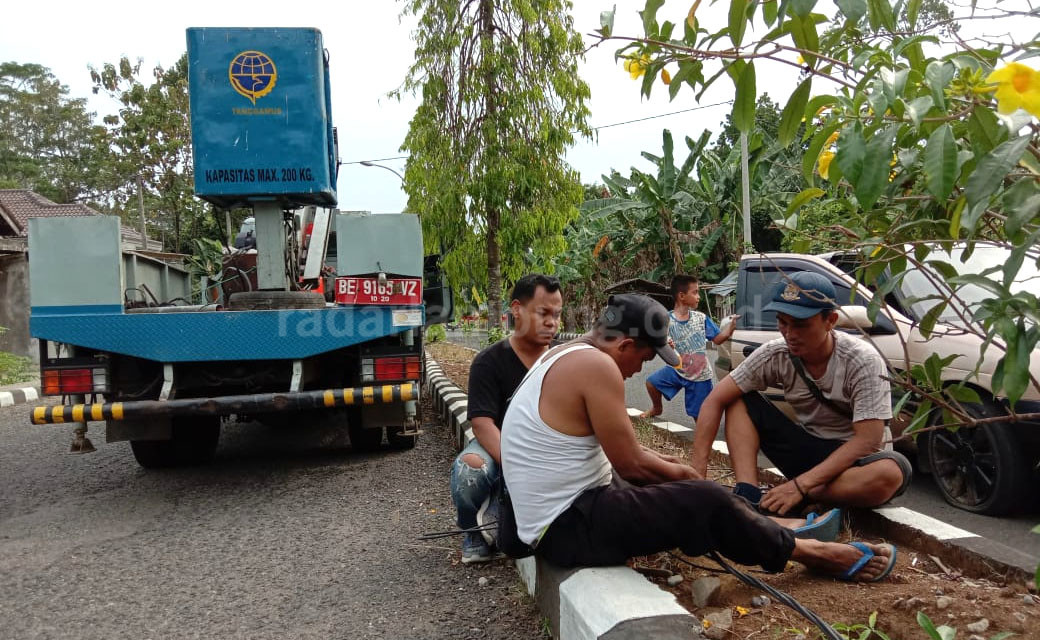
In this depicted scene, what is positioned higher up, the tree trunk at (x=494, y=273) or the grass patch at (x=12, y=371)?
the tree trunk at (x=494, y=273)

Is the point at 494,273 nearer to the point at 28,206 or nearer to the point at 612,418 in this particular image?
the point at 612,418

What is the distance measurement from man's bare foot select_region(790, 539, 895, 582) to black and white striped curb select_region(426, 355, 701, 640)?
2.17ft

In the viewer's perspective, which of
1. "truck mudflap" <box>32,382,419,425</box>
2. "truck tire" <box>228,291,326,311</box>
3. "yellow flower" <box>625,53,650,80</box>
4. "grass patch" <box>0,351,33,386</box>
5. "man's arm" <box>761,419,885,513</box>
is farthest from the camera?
"grass patch" <box>0,351,33,386</box>

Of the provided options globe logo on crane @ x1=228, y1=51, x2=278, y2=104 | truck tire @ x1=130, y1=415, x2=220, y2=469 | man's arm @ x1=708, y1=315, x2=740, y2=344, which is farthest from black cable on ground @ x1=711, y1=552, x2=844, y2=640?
globe logo on crane @ x1=228, y1=51, x2=278, y2=104

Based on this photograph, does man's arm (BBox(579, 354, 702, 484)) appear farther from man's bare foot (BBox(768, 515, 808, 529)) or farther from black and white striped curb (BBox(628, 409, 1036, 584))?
black and white striped curb (BBox(628, 409, 1036, 584))

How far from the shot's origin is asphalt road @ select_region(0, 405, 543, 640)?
325 centimetres

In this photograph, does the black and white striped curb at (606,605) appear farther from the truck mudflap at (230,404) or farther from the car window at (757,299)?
the car window at (757,299)

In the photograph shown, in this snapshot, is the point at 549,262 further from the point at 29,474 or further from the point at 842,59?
the point at 842,59

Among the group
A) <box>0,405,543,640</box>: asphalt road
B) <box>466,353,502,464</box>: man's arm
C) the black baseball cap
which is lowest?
<box>0,405,543,640</box>: asphalt road

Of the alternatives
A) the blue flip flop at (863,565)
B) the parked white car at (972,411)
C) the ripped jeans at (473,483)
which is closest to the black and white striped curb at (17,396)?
the ripped jeans at (473,483)

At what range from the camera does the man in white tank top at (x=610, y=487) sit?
275 cm

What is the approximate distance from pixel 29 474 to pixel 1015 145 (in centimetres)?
729

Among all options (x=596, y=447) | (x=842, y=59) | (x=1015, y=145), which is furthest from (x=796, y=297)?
(x=1015, y=145)

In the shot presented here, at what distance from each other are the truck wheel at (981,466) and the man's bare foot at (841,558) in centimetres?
153
